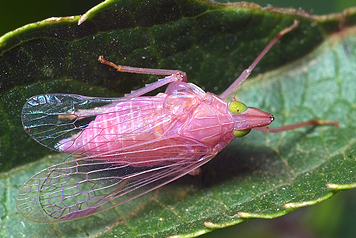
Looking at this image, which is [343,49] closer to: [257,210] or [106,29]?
[257,210]

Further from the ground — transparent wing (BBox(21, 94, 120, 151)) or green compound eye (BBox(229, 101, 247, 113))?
transparent wing (BBox(21, 94, 120, 151))

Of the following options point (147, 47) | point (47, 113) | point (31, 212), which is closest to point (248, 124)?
point (147, 47)

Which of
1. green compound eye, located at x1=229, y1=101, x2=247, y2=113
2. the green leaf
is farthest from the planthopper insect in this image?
the green leaf

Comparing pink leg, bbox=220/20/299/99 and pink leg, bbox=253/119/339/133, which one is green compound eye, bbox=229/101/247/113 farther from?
pink leg, bbox=253/119/339/133

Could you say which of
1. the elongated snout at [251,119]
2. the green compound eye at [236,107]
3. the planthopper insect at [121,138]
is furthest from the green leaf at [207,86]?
the elongated snout at [251,119]

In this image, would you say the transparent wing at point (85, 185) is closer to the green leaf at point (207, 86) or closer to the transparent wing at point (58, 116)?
the green leaf at point (207, 86)

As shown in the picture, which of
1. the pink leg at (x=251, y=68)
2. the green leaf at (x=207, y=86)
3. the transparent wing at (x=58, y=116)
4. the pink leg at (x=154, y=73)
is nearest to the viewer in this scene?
the green leaf at (x=207, y=86)

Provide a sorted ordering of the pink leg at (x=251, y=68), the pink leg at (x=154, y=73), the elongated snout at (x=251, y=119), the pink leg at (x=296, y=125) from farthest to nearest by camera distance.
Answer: the pink leg at (x=296, y=125)
the pink leg at (x=251, y=68)
the elongated snout at (x=251, y=119)
the pink leg at (x=154, y=73)
